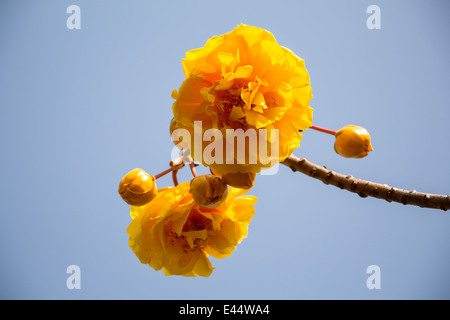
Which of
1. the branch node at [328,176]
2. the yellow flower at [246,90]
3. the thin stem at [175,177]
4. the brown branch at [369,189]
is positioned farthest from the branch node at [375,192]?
the thin stem at [175,177]

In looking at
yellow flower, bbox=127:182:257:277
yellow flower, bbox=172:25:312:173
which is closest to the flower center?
yellow flower, bbox=172:25:312:173

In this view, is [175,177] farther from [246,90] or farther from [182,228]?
[246,90]

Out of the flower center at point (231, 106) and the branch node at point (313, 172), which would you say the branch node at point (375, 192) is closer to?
the branch node at point (313, 172)

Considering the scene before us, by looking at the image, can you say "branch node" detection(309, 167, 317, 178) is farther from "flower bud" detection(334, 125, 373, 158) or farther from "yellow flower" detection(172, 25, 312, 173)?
"yellow flower" detection(172, 25, 312, 173)

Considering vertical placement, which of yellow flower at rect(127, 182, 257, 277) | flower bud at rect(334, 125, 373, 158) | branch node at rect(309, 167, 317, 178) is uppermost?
flower bud at rect(334, 125, 373, 158)

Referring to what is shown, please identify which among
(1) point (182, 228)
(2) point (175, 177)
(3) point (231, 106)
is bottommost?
(1) point (182, 228)

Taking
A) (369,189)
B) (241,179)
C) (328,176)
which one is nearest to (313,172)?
(328,176)
